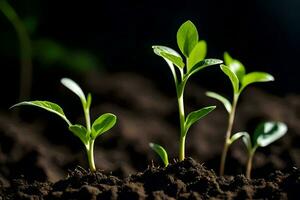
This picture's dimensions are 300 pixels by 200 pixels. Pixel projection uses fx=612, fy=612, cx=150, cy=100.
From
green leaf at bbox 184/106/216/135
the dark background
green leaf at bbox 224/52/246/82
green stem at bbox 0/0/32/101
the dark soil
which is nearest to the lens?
the dark soil

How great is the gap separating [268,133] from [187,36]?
454mm

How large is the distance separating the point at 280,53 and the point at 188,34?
68.9 inches

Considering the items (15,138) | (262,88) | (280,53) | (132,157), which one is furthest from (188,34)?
(280,53)

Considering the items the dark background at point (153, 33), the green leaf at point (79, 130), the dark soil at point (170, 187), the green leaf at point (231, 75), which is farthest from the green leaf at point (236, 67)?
the dark background at point (153, 33)

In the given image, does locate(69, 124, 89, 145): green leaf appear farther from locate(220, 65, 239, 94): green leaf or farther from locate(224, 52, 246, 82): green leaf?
locate(224, 52, 246, 82): green leaf

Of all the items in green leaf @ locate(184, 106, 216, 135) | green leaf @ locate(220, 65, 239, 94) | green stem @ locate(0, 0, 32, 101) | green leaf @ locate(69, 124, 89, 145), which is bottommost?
green leaf @ locate(69, 124, 89, 145)

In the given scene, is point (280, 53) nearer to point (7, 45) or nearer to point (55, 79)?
point (55, 79)

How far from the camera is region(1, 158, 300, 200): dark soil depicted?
135 cm

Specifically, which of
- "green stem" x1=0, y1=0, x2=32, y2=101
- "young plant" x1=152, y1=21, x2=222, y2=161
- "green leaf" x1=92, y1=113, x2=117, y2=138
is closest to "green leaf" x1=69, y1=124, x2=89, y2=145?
"green leaf" x1=92, y1=113, x2=117, y2=138

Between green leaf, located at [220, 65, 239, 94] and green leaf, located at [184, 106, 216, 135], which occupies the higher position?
green leaf, located at [220, 65, 239, 94]

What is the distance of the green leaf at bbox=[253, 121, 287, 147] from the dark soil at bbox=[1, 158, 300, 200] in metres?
0.28

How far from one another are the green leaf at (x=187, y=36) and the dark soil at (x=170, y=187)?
0.92ft

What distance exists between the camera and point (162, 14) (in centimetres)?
329

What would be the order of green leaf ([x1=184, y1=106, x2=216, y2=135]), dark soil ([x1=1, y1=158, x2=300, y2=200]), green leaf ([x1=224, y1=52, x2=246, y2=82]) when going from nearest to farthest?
1. dark soil ([x1=1, y1=158, x2=300, y2=200])
2. green leaf ([x1=184, y1=106, x2=216, y2=135])
3. green leaf ([x1=224, y1=52, x2=246, y2=82])
